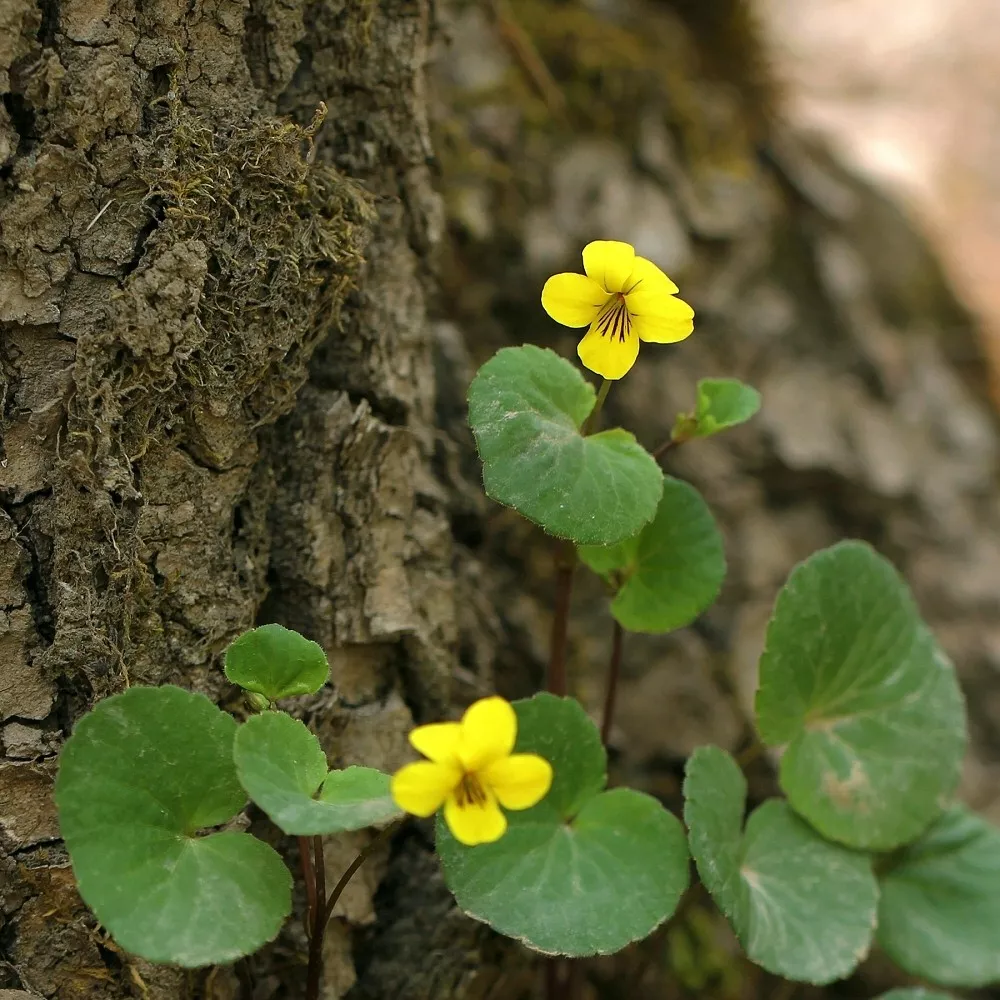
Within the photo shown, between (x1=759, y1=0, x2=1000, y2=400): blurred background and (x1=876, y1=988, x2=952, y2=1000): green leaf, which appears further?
(x1=759, y1=0, x2=1000, y2=400): blurred background

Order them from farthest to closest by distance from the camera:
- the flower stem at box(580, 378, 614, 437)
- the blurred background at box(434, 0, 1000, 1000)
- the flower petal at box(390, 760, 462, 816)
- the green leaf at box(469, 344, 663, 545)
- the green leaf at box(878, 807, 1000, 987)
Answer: the blurred background at box(434, 0, 1000, 1000) → the green leaf at box(878, 807, 1000, 987) → the flower stem at box(580, 378, 614, 437) → the green leaf at box(469, 344, 663, 545) → the flower petal at box(390, 760, 462, 816)

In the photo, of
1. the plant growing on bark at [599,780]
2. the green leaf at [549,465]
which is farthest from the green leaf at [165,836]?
the green leaf at [549,465]

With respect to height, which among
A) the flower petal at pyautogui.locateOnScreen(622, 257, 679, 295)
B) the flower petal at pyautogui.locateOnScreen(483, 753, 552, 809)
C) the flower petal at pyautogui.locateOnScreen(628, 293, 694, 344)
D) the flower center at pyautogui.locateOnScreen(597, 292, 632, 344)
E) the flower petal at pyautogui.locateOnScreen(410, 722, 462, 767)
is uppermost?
the flower petal at pyautogui.locateOnScreen(622, 257, 679, 295)

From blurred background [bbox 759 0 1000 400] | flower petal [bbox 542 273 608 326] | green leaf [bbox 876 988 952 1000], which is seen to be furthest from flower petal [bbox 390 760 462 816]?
blurred background [bbox 759 0 1000 400]

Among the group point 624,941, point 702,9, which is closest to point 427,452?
point 624,941

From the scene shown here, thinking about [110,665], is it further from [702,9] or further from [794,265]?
[702,9]

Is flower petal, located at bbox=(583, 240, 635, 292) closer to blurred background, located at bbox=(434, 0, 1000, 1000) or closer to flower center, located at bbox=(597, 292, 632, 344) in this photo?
flower center, located at bbox=(597, 292, 632, 344)

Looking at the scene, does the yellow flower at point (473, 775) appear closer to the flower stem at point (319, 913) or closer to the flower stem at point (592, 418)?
the flower stem at point (319, 913)
